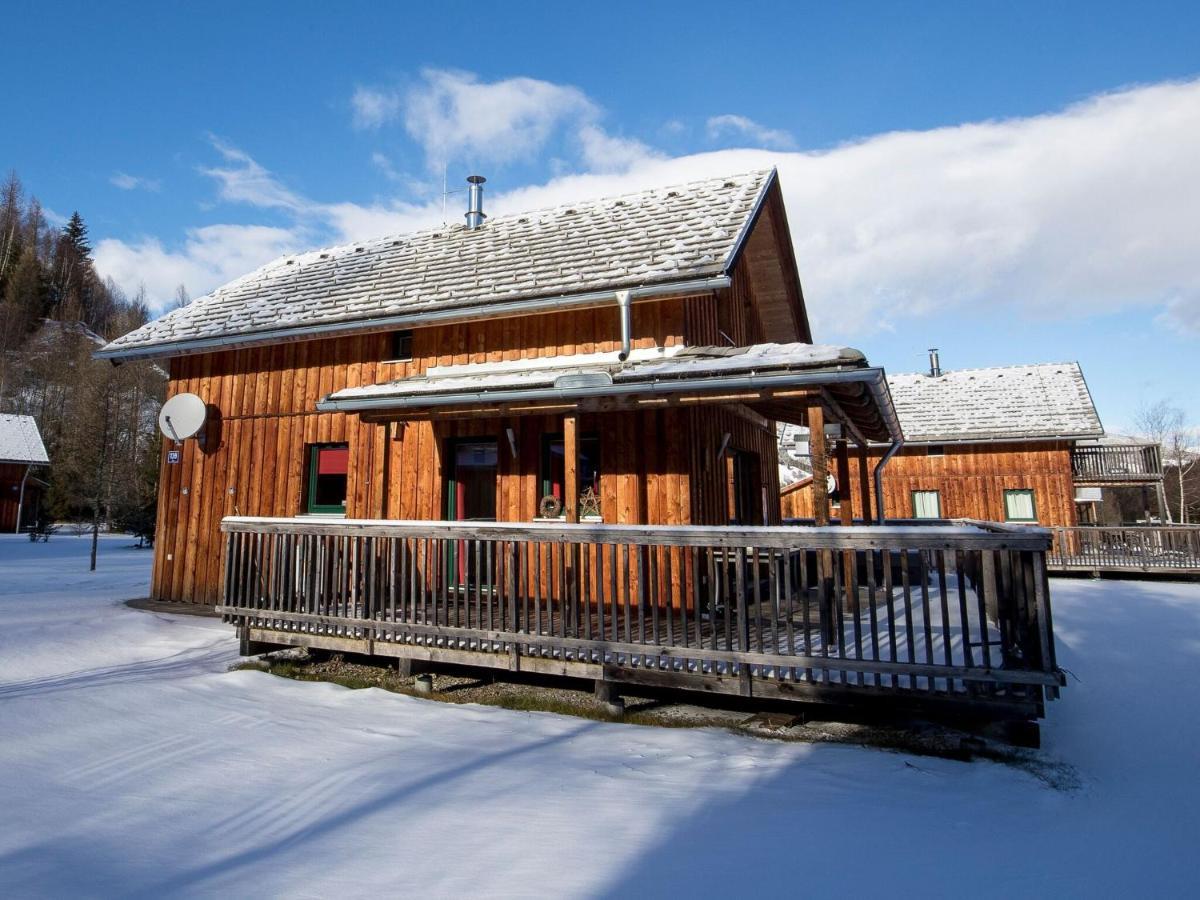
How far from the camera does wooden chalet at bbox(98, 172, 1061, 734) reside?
510 centimetres

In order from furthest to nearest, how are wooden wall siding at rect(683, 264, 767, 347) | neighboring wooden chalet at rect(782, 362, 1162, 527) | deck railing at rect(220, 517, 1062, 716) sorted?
1. neighboring wooden chalet at rect(782, 362, 1162, 527)
2. wooden wall siding at rect(683, 264, 767, 347)
3. deck railing at rect(220, 517, 1062, 716)

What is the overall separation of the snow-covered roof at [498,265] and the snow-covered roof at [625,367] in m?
0.89

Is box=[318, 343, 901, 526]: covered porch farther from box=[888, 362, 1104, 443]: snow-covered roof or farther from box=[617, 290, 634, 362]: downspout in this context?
box=[888, 362, 1104, 443]: snow-covered roof

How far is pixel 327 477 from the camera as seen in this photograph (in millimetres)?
10570

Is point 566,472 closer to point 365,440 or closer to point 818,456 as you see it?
point 818,456

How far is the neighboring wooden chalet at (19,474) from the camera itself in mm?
34594

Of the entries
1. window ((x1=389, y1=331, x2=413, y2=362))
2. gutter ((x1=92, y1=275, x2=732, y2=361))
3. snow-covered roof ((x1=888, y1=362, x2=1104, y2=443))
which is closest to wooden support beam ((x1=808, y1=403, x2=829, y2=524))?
gutter ((x1=92, y1=275, x2=732, y2=361))

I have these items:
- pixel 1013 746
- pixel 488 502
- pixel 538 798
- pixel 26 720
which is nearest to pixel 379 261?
pixel 488 502

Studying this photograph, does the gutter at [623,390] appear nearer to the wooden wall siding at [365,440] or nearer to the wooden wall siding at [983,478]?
the wooden wall siding at [365,440]

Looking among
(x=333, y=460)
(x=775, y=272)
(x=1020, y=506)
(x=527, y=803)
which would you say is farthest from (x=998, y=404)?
(x=527, y=803)

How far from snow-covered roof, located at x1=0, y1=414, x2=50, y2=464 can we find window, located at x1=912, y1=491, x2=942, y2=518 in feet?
140

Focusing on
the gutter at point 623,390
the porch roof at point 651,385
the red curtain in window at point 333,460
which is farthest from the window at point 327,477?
the gutter at point 623,390

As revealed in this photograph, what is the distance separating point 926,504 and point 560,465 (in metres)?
17.5

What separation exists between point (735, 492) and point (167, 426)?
374 inches
